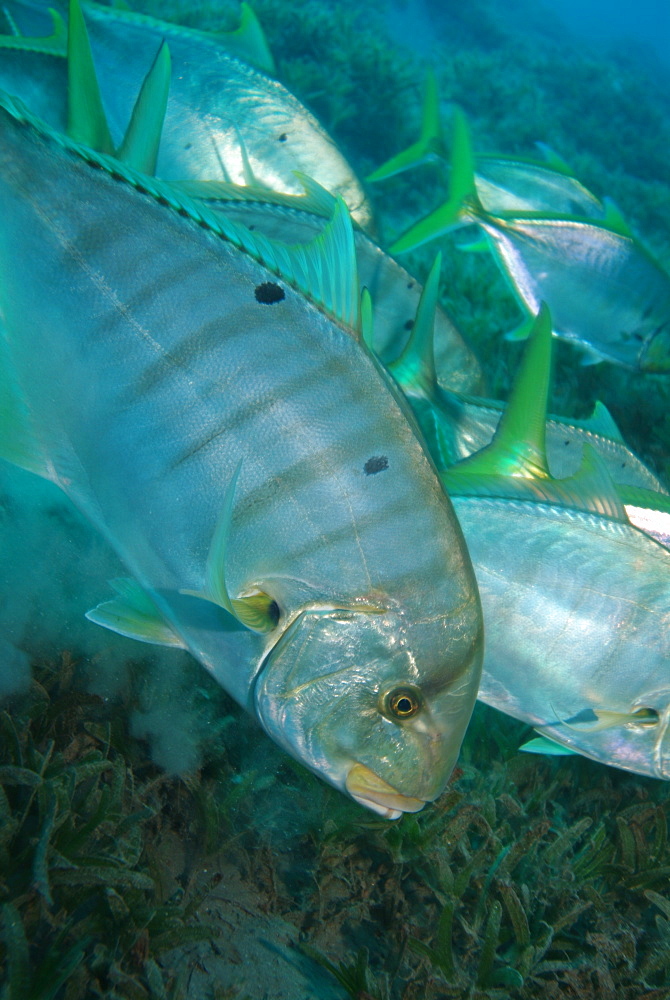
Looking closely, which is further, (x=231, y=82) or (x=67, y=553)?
(x=231, y=82)

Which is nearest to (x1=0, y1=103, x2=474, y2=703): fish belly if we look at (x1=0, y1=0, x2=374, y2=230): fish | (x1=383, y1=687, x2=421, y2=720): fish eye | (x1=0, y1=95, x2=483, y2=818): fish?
(x1=0, y1=95, x2=483, y2=818): fish

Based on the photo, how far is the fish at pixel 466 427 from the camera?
281cm

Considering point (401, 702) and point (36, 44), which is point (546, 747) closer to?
point (401, 702)

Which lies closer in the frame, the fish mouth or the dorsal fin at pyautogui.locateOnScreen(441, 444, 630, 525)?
the fish mouth

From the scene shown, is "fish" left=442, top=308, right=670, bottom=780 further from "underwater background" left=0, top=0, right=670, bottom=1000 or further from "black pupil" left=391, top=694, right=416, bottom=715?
"black pupil" left=391, top=694, right=416, bottom=715

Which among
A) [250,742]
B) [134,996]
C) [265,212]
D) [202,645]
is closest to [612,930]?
[250,742]

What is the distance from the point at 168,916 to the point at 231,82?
4.69 m

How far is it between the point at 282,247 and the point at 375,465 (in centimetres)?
63

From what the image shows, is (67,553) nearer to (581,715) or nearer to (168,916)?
(168,916)

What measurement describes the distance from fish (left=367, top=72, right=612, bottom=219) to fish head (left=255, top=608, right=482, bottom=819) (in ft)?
15.8

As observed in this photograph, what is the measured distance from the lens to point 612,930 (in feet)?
7.52

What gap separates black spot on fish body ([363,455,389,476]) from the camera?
1.50 metres

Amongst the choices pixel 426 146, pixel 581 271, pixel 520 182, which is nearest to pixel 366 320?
pixel 581 271

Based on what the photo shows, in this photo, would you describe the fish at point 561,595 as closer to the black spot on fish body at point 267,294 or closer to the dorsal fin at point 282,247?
the dorsal fin at point 282,247
